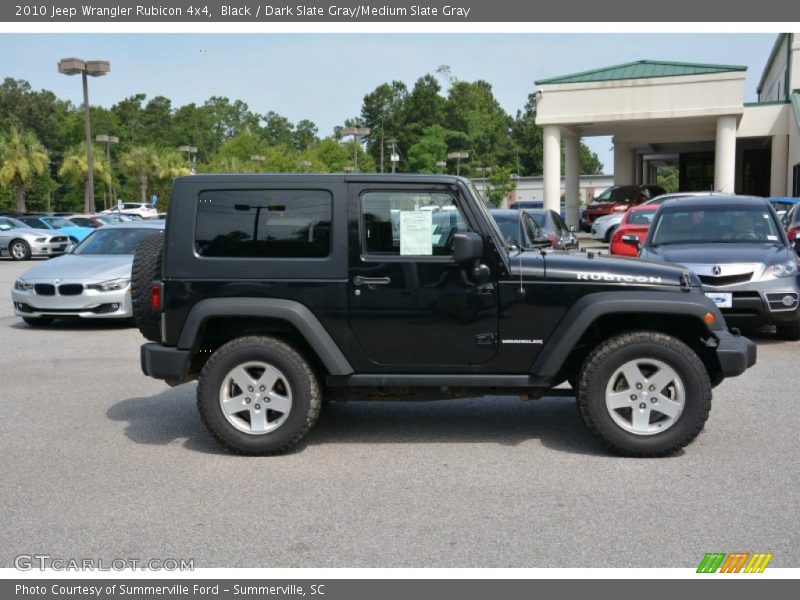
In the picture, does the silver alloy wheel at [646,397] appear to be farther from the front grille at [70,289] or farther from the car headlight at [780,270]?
the front grille at [70,289]

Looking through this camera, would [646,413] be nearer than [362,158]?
Yes

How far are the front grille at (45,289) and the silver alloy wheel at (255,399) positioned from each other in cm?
734

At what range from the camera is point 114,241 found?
45.1 feet

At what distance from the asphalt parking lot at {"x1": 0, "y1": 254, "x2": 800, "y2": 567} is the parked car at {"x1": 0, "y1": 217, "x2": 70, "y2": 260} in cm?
2380

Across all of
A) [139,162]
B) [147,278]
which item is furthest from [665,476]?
[139,162]

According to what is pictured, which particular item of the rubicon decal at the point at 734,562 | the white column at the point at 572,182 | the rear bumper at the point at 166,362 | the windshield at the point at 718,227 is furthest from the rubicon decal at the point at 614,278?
the white column at the point at 572,182

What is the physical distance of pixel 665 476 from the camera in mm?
5547

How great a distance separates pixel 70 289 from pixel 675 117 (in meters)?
24.1

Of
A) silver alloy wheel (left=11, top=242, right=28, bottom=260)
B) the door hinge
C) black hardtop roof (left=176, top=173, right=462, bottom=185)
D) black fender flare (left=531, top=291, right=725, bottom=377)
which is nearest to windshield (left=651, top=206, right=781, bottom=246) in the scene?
black fender flare (left=531, top=291, right=725, bottom=377)

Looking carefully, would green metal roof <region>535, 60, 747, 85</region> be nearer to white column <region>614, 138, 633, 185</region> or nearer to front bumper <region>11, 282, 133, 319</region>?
white column <region>614, 138, 633, 185</region>

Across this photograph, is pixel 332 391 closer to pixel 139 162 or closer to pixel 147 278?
pixel 147 278

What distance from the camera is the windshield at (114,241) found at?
1351 centimetres

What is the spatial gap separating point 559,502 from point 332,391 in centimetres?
200

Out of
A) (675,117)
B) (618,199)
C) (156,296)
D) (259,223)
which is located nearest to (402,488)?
(259,223)
